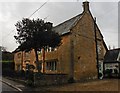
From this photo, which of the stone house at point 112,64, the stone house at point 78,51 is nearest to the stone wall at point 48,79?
the stone house at point 78,51

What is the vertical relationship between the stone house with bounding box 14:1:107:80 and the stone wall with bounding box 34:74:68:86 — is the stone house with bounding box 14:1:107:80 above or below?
above

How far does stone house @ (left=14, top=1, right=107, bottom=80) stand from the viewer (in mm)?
34581

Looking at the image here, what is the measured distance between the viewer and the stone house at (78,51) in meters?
34.6

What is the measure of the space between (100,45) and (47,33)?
1401 centimetres

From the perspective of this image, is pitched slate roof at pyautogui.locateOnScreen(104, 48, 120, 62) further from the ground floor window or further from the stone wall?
the stone wall

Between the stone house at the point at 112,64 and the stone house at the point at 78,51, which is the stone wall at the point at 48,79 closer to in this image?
the stone house at the point at 78,51

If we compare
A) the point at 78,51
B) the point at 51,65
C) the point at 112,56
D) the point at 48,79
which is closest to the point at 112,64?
the point at 112,56

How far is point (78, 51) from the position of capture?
3516 cm

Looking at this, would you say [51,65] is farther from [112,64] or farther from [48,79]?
[112,64]

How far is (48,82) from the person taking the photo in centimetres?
2789

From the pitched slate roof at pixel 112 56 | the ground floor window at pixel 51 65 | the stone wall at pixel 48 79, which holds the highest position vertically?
the pitched slate roof at pixel 112 56

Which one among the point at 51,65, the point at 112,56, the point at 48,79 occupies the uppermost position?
the point at 112,56

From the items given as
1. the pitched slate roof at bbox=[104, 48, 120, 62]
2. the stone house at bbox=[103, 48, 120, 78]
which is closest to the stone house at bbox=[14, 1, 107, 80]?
the stone house at bbox=[103, 48, 120, 78]

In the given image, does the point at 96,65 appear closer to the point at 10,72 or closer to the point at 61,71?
the point at 61,71
